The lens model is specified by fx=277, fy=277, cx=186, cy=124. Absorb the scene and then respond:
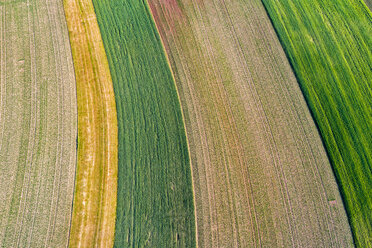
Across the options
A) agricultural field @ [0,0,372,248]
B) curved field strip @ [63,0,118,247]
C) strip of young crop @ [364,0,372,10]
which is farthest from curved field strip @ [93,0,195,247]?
strip of young crop @ [364,0,372,10]

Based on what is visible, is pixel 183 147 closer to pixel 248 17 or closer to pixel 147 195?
pixel 147 195

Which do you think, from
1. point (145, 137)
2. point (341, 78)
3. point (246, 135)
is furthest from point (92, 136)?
point (341, 78)

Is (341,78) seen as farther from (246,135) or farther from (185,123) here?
(185,123)

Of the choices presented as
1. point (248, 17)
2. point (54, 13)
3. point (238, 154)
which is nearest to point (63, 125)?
point (54, 13)

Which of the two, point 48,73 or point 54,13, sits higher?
point 54,13

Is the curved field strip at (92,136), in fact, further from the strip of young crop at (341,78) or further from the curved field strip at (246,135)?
the strip of young crop at (341,78)

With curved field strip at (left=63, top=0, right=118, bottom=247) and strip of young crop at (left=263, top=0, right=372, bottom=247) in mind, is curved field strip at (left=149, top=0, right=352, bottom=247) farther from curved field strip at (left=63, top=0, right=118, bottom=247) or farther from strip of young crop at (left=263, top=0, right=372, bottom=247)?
curved field strip at (left=63, top=0, right=118, bottom=247)
